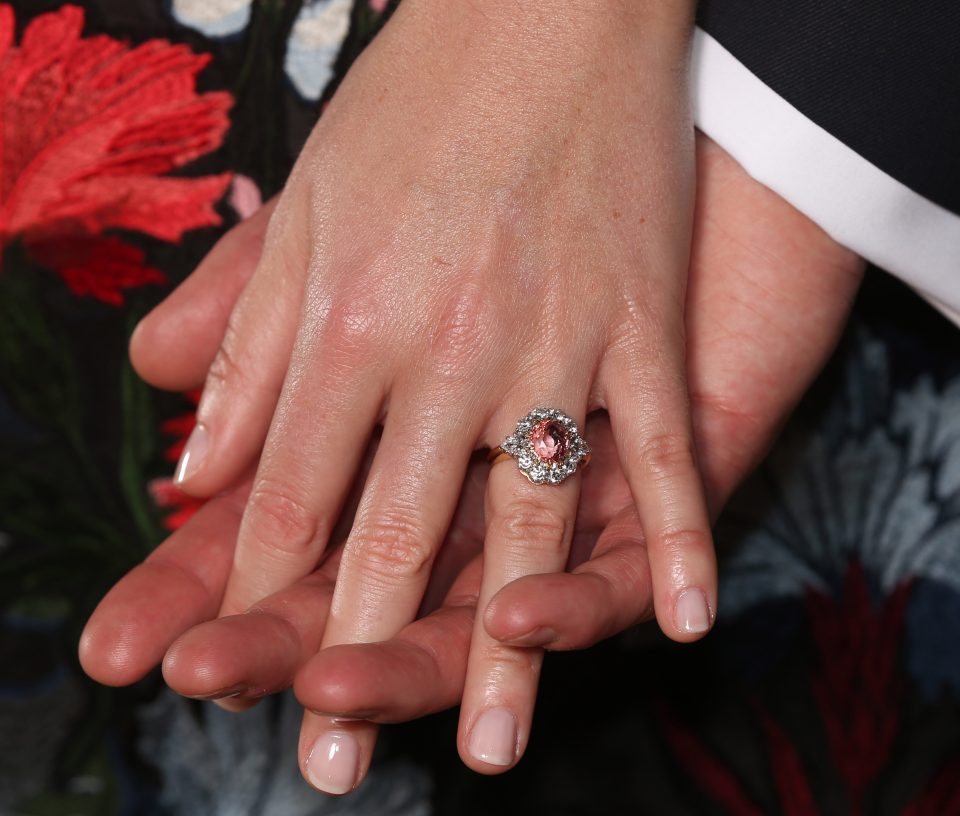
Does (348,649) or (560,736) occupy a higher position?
(348,649)

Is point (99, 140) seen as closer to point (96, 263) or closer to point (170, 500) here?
point (96, 263)

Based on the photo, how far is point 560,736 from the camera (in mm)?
848

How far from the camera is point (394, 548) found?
726 millimetres

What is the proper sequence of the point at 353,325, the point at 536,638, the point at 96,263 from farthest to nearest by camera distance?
the point at 96,263, the point at 353,325, the point at 536,638

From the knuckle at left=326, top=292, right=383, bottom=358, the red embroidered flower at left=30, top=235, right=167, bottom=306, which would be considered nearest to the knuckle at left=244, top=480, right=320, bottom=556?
the knuckle at left=326, top=292, right=383, bottom=358

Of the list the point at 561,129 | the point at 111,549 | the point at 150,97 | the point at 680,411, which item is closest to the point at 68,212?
the point at 150,97

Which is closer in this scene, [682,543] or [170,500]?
[682,543]

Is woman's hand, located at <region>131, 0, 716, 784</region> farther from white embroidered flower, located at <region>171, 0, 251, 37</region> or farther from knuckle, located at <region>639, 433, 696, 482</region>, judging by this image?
white embroidered flower, located at <region>171, 0, 251, 37</region>

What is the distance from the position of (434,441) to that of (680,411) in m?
0.18

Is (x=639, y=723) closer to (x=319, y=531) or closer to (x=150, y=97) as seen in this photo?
(x=319, y=531)

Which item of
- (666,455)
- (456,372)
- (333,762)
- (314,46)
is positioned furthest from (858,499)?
(314,46)

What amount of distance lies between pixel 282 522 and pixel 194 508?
0.16 m

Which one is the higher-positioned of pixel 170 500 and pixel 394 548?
pixel 394 548

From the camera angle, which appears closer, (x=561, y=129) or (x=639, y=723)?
(x=561, y=129)
